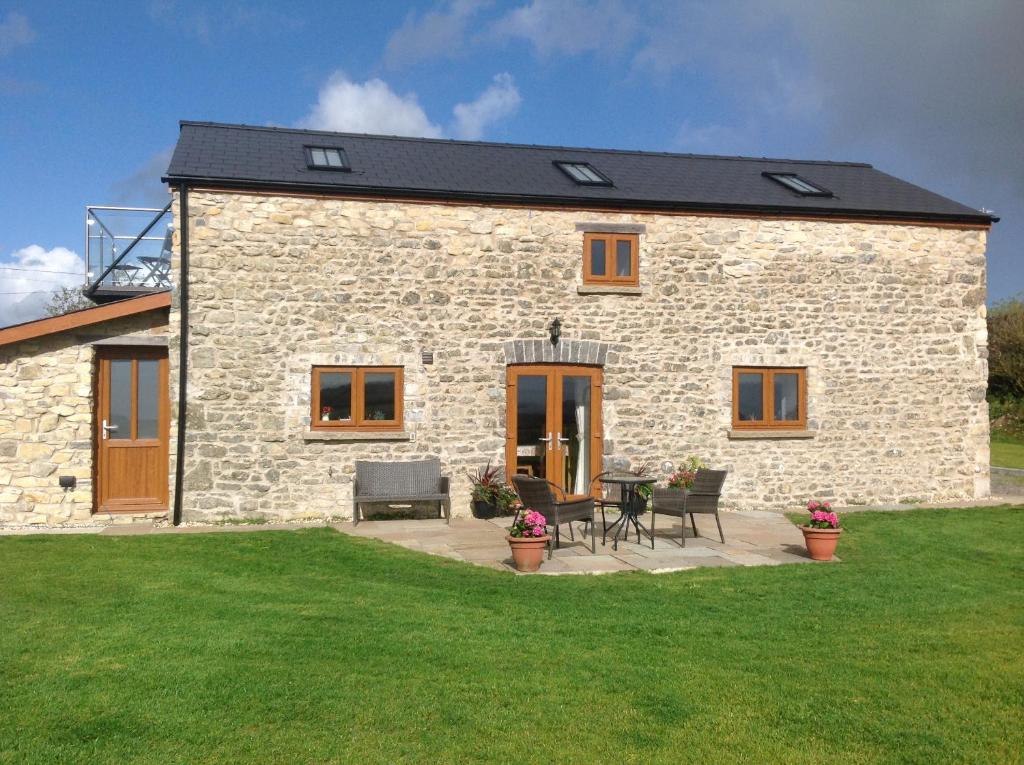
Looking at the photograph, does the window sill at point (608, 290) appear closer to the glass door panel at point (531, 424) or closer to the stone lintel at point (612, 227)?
the stone lintel at point (612, 227)

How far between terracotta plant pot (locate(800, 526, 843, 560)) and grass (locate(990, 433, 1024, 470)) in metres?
10.8

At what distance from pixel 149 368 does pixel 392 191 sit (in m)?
4.08

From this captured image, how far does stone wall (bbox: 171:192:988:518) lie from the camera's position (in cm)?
1084

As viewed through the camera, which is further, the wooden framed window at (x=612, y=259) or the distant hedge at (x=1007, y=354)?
the distant hedge at (x=1007, y=354)

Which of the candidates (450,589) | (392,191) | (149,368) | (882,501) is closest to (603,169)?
(392,191)

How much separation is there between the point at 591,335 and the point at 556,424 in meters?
1.38

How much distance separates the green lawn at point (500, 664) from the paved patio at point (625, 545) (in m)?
0.48

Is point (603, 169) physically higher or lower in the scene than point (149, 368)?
higher

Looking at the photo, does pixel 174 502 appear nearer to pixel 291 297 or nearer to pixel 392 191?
pixel 291 297

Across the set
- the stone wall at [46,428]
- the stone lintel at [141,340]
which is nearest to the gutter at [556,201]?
the stone lintel at [141,340]

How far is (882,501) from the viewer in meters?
12.6

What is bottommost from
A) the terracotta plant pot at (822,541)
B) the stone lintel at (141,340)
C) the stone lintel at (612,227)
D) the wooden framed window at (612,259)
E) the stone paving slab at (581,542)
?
the stone paving slab at (581,542)

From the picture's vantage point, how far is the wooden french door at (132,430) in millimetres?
10859

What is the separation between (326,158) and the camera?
12422 millimetres
